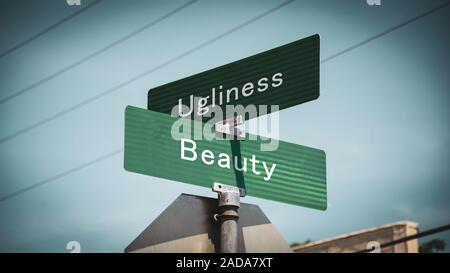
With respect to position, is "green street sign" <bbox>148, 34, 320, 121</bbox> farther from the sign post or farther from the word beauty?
the word beauty

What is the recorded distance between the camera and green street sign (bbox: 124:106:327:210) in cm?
424

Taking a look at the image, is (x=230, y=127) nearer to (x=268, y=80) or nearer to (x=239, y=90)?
(x=239, y=90)

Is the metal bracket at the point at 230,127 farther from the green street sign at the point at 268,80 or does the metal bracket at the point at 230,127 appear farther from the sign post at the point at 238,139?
the green street sign at the point at 268,80

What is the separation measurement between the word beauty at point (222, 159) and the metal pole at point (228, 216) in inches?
6.5

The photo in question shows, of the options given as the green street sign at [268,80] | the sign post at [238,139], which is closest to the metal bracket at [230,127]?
the sign post at [238,139]

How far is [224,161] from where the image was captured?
14.7 feet

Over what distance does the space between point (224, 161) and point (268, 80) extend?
534 mm

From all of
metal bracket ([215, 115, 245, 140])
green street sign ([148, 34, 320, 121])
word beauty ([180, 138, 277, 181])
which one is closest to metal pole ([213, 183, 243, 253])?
word beauty ([180, 138, 277, 181])

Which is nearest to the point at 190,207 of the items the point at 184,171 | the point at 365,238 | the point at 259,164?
the point at 184,171
